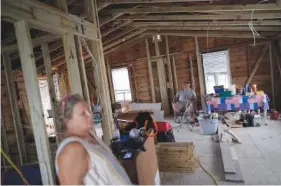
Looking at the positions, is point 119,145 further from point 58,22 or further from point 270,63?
point 270,63

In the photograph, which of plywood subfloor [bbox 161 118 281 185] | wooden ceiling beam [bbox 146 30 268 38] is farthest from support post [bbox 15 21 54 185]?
wooden ceiling beam [bbox 146 30 268 38]

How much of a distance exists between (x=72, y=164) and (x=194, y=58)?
6758mm

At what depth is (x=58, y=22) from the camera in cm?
220

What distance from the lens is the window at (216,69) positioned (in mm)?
6877

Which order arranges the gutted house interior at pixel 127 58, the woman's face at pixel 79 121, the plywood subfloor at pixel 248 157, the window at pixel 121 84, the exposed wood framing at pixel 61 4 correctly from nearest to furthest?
the woman's face at pixel 79 121 < the gutted house interior at pixel 127 58 < the exposed wood framing at pixel 61 4 < the plywood subfloor at pixel 248 157 < the window at pixel 121 84

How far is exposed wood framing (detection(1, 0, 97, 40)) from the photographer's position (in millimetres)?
1577

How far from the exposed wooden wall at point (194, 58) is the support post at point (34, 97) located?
618cm

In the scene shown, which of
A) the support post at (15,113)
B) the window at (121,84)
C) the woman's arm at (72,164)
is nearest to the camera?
the woman's arm at (72,164)

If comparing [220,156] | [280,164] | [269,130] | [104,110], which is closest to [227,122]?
[269,130]

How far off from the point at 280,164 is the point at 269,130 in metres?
1.85

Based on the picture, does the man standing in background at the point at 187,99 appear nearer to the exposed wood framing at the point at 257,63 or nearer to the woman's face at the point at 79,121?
the exposed wood framing at the point at 257,63

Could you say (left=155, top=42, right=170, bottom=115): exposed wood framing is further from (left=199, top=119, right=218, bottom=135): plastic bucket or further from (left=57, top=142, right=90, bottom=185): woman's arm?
(left=57, top=142, right=90, bottom=185): woman's arm

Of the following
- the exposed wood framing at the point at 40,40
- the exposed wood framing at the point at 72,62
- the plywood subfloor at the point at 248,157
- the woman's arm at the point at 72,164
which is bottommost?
the plywood subfloor at the point at 248,157

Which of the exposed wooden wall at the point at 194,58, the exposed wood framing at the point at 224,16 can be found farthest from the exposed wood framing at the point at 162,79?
the exposed wood framing at the point at 224,16
